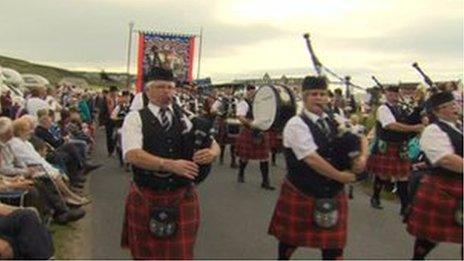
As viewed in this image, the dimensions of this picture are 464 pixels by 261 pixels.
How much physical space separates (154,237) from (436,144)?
2120mm

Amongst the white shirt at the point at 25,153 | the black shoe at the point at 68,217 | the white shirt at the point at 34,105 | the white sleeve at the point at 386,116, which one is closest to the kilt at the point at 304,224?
the black shoe at the point at 68,217

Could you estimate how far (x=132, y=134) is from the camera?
4469 mm

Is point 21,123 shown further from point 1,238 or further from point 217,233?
point 1,238

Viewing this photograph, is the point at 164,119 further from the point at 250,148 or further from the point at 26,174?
the point at 250,148

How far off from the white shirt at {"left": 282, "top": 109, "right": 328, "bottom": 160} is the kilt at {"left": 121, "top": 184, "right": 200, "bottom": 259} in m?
0.73

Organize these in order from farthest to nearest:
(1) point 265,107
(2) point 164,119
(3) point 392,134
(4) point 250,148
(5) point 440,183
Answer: (4) point 250,148 < (1) point 265,107 < (3) point 392,134 < (5) point 440,183 < (2) point 164,119

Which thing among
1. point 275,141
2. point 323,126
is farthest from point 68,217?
point 275,141

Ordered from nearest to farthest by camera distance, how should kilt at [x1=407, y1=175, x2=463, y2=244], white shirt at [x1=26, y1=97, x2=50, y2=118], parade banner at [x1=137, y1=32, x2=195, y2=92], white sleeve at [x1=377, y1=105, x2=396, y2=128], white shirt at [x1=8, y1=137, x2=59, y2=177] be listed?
kilt at [x1=407, y1=175, x2=463, y2=244] → white shirt at [x1=8, y1=137, x2=59, y2=177] → white sleeve at [x1=377, y1=105, x2=396, y2=128] → white shirt at [x1=26, y1=97, x2=50, y2=118] → parade banner at [x1=137, y1=32, x2=195, y2=92]

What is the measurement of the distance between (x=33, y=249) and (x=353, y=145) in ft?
7.26

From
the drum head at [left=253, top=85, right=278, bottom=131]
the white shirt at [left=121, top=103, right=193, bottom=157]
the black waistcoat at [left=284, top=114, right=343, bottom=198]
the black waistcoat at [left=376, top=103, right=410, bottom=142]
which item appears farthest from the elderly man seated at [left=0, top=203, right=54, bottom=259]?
the black waistcoat at [left=376, top=103, right=410, bottom=142]

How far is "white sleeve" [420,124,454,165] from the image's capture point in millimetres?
5359

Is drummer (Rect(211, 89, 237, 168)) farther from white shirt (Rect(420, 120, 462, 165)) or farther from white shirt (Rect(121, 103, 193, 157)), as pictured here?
white shirt (Rect(121, 103, 193, 157))

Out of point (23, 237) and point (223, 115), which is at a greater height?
point (223, 115)

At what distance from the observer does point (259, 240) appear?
711cm
